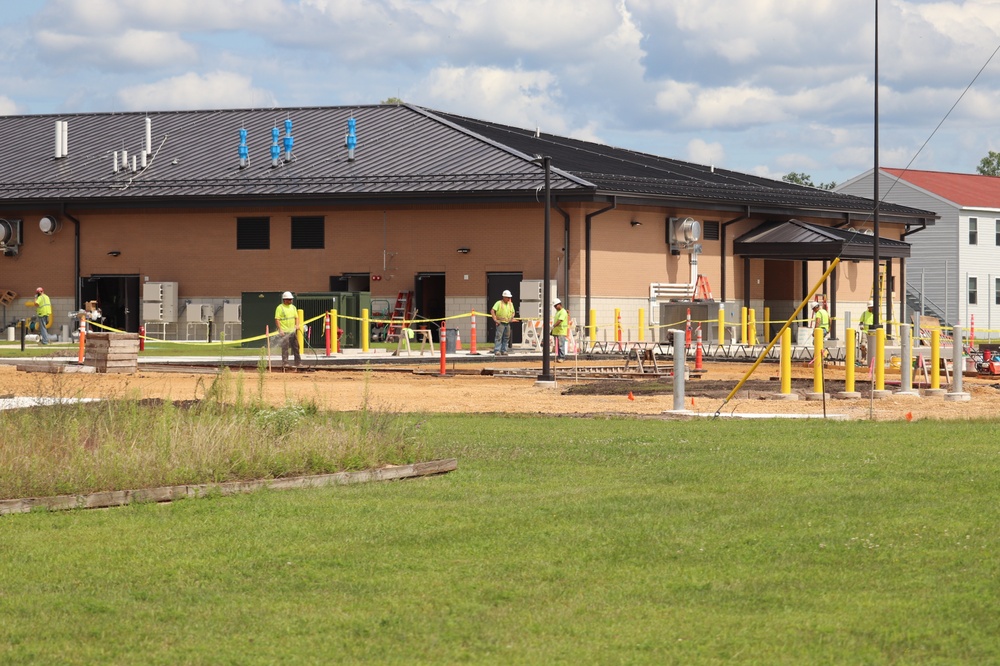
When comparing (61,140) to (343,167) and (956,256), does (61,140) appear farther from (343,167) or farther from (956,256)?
(956,256)

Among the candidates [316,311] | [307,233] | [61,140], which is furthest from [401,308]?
[61,140]

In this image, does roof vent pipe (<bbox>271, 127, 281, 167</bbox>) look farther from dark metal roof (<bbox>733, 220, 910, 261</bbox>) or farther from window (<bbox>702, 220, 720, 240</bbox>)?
dark metal roof (<bbox>733, 220, 910, 261</bbox>)

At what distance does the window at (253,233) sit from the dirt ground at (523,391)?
49.8 feet

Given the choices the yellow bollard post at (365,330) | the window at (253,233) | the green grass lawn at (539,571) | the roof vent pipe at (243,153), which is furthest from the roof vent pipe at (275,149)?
the green grass lawn at (539,571)

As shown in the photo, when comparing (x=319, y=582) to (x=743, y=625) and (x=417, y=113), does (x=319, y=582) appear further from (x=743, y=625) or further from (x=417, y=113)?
(x=417, y=113)

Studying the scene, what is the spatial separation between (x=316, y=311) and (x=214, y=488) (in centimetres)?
3125

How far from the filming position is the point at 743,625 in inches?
295

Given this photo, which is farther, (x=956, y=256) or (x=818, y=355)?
(x=956, y=256)

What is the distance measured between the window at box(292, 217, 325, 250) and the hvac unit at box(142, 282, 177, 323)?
4226 millimetres

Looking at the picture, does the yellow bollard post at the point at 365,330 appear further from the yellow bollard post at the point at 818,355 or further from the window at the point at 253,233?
the yellow bollard post at the point at 818,355

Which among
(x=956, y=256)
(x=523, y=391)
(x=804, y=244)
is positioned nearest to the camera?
(x=523, y=391)

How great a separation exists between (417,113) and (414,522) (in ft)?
143

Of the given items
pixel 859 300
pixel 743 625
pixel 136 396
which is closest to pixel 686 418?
pixel 136 396

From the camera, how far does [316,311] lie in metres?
42.7
